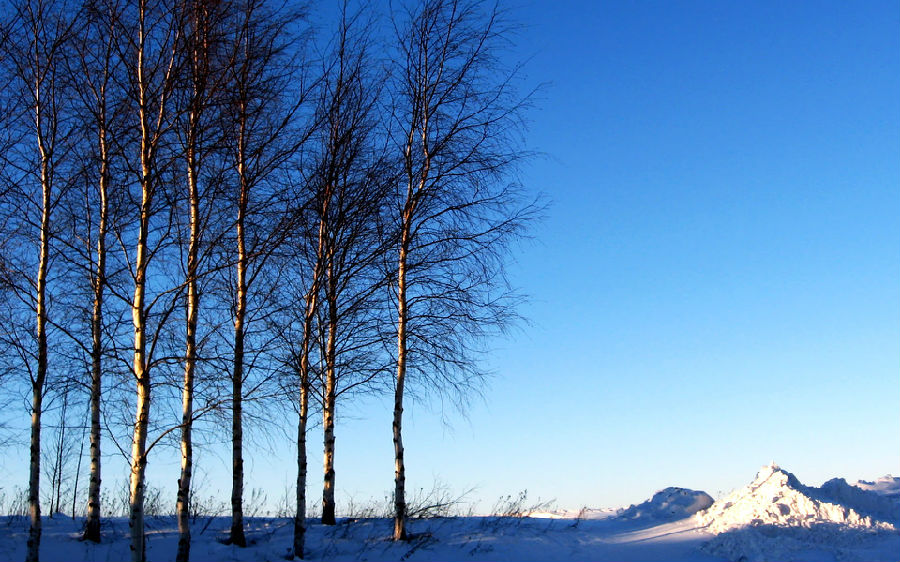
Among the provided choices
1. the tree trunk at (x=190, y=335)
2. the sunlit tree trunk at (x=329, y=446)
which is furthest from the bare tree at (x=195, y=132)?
the sunlit tree trunk at (x=329, y=446)

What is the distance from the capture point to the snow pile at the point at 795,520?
1343cm

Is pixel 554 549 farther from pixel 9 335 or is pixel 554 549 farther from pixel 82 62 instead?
pixel 82 62

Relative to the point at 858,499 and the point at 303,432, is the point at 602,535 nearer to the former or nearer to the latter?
the point at 858,499

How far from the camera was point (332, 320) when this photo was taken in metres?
13.1

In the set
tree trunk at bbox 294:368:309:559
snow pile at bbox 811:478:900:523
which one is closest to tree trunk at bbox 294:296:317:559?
tree trunk at bbox 294:368:309:559

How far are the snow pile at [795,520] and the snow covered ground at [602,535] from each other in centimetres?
2

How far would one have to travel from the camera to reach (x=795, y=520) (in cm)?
1447

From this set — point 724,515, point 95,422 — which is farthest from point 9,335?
point 724,515

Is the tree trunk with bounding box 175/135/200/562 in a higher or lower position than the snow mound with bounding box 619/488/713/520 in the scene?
higher

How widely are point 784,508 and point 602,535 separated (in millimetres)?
3551

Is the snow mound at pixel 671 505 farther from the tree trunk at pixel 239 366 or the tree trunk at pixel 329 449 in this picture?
the tree trunk at pixel 239 366

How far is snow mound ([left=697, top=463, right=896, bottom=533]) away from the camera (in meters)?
14.5

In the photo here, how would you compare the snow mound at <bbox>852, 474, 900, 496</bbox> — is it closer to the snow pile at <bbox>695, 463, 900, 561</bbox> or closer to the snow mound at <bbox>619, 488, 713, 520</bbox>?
the snow pile at <bbox>695, 463, 900, 561</bbox>

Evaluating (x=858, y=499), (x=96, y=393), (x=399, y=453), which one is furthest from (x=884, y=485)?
(x=96, y=393)
